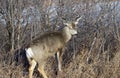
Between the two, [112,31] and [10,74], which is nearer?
[10,74]

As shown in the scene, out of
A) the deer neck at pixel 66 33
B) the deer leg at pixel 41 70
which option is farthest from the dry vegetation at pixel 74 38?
the deer neck at pixel 66 33

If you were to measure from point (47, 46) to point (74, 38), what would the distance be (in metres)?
1.93

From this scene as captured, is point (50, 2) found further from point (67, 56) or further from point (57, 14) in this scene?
point (67, 56)

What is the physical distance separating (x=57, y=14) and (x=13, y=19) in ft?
4.70

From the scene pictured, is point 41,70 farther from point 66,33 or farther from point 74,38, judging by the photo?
point 74,38

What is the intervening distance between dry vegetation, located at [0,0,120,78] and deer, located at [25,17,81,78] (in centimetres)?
27

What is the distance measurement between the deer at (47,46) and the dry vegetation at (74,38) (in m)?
0.27

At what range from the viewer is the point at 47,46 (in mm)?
10656

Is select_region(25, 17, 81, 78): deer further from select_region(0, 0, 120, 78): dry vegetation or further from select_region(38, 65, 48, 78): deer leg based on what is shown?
select_region(0, 0, 120, 78): dry vegetation

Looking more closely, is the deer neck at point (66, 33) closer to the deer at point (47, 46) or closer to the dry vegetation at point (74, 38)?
the deer at point (47, 46)

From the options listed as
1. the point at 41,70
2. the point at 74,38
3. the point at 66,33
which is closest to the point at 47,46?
the point at 41,70

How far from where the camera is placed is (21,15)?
11430mm

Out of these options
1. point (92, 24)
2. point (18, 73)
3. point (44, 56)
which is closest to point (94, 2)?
point (92, 24)

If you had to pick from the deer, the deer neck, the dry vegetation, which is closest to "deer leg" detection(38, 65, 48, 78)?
the deer
